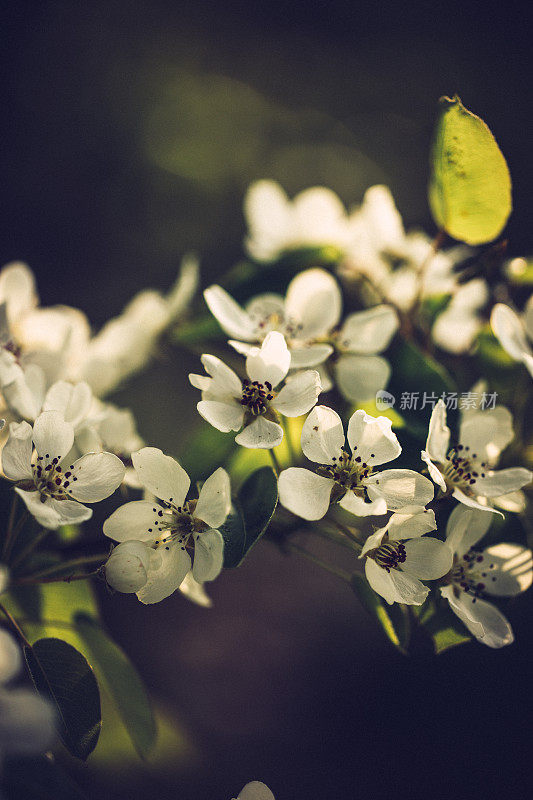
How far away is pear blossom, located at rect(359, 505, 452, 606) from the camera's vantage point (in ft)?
2.41

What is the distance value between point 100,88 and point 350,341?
2.65 m

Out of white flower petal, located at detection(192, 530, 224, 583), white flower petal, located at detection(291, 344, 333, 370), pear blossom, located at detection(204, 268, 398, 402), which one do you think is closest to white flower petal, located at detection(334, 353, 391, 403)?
pear blossom, located at detection(204, 268, 398, 402)

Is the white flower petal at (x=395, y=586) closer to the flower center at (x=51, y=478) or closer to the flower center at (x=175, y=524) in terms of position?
the flower center at (x=175, y=524)

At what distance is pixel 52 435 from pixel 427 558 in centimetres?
51

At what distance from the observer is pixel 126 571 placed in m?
0.70

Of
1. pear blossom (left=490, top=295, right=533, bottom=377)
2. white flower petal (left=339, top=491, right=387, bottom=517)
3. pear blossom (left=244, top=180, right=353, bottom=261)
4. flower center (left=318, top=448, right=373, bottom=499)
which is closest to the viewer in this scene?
white flower petal (left=339, top=491, right=387, bottom=517)

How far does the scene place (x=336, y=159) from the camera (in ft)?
9.18

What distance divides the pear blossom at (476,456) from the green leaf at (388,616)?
177 mm

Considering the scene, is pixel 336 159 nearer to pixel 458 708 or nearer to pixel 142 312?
pixel 142 312

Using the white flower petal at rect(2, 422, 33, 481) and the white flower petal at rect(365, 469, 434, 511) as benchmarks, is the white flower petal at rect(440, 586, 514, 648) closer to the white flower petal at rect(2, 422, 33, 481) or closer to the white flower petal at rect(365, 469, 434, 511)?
the white flower petal at rect(365, 469, 434, 511)

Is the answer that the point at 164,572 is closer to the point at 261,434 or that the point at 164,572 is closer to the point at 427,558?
the point at 261,434

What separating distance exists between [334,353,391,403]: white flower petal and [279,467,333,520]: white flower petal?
0.66 ft

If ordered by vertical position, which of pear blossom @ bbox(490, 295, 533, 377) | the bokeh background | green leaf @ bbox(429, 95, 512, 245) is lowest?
the bokeh background

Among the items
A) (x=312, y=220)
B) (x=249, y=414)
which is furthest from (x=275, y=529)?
(x=312, y=220)
